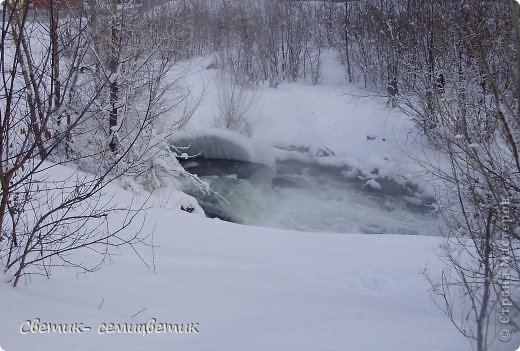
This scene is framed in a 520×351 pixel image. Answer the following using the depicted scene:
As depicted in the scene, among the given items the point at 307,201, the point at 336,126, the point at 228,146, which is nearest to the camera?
the point at 307,201

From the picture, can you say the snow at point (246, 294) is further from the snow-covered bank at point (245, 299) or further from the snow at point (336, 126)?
the snow at point (336, 126)

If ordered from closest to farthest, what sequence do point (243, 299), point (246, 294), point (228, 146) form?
point (243, 299) < point (246, 294) < point (228, 146)

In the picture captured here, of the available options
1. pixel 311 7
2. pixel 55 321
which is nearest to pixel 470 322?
pixel 55 321

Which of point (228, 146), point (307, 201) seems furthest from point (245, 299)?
point (228, 146)

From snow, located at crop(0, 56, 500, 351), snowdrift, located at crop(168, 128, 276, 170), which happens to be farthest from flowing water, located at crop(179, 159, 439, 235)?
snow, located at crop(0, 56, 500, 351)

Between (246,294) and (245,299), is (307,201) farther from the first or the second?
→ (245,299)

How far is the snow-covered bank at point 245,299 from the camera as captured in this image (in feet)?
8.51

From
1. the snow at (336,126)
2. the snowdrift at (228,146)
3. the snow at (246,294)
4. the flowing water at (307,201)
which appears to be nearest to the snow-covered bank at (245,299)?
the snow at (246,294)

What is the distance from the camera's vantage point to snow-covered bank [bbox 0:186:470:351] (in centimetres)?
259

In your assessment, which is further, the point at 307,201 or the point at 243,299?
the point at 307,201

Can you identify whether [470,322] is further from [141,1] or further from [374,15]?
[374,15]

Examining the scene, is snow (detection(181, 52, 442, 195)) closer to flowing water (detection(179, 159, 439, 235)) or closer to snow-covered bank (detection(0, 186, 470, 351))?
flowing water (detection(179, 159, 439, 235))

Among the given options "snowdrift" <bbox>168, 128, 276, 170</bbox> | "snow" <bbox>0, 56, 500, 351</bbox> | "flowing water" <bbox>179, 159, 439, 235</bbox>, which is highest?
"snowdrift" <bbox>168, 128, 276, 170</bbox>

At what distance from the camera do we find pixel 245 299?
3.40m
